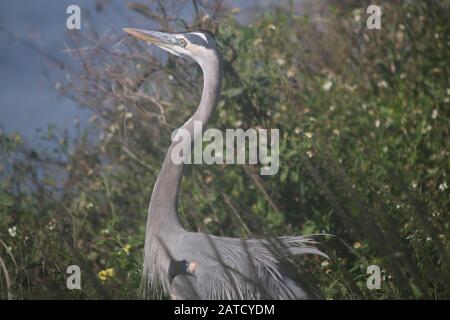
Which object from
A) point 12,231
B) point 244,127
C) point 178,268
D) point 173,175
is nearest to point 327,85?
point 244,127

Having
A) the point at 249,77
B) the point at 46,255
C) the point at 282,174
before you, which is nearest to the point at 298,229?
the point at 282,174

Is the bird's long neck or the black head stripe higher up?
the bird's long neck

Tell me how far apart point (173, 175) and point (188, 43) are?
75cm

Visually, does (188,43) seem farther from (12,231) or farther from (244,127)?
(12,231)

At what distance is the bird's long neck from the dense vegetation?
0.48 meters

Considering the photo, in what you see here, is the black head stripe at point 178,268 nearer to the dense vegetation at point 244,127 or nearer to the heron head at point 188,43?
the dense vegetation at point 244,127

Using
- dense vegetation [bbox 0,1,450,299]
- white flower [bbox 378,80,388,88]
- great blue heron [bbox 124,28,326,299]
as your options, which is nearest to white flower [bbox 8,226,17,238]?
dense vegetation [bbox 0,1,450,299]

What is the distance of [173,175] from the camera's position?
4.12m

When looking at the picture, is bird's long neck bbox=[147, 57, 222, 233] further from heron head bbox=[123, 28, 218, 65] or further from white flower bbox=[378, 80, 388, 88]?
white flower bbox=[378, 80, 388, 88]

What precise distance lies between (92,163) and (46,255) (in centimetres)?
197

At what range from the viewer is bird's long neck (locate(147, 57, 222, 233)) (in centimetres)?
405

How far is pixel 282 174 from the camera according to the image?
16.6 feet

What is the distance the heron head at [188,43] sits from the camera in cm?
428
